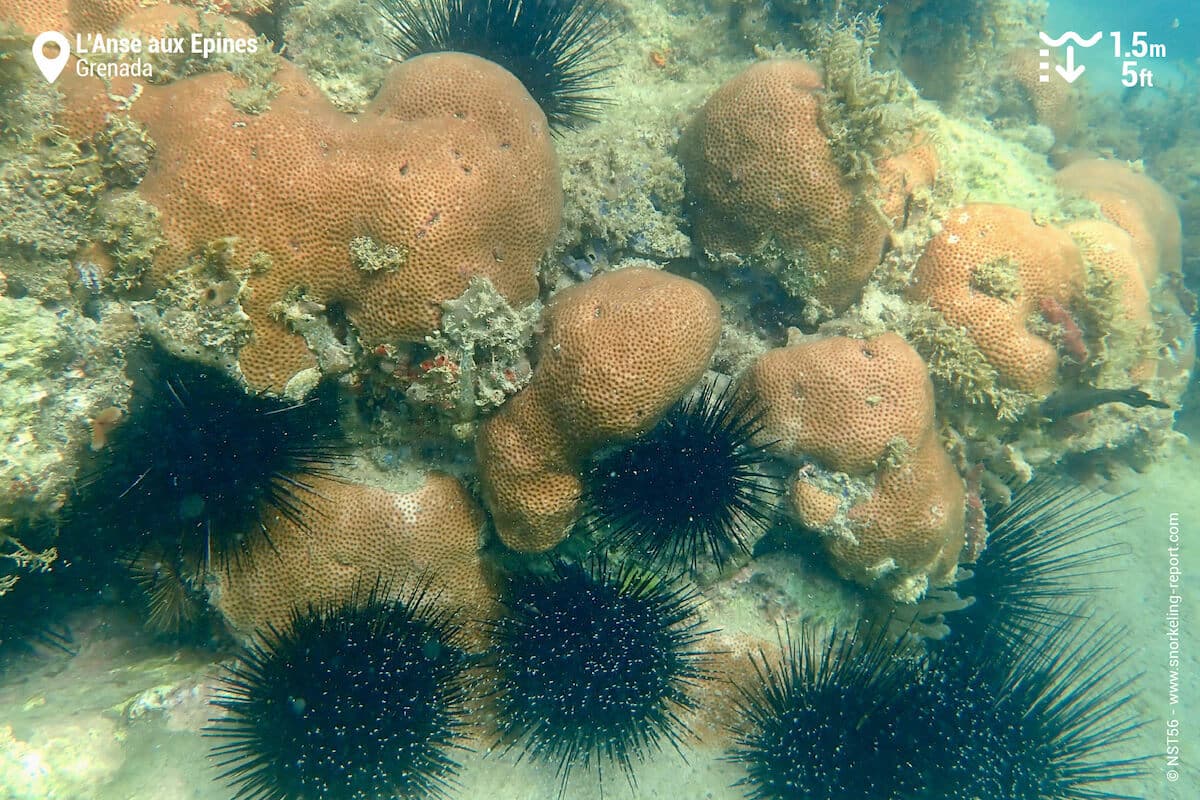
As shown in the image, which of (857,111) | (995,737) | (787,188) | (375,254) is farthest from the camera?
(995,737)

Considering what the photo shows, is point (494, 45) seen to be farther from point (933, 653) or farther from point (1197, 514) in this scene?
point (1197, 514)

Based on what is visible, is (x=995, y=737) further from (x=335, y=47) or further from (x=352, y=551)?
(x=335, y=47)

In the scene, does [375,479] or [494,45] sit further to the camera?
[494,45]

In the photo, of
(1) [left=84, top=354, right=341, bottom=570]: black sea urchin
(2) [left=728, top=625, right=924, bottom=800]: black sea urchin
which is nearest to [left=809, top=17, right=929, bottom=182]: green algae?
(2) [left=728, top=625, right=924, bottom=800]: black sea urchin

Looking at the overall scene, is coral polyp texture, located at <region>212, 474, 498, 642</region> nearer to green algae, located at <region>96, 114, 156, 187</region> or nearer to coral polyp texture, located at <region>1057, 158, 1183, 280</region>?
green algae, located at <region>96, 114, 156, 187</region>

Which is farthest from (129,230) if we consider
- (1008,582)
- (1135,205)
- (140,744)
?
(1135,205)

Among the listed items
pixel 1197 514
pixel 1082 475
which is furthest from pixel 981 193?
pixel 1197 514

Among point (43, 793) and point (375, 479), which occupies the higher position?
point (375, 479)
